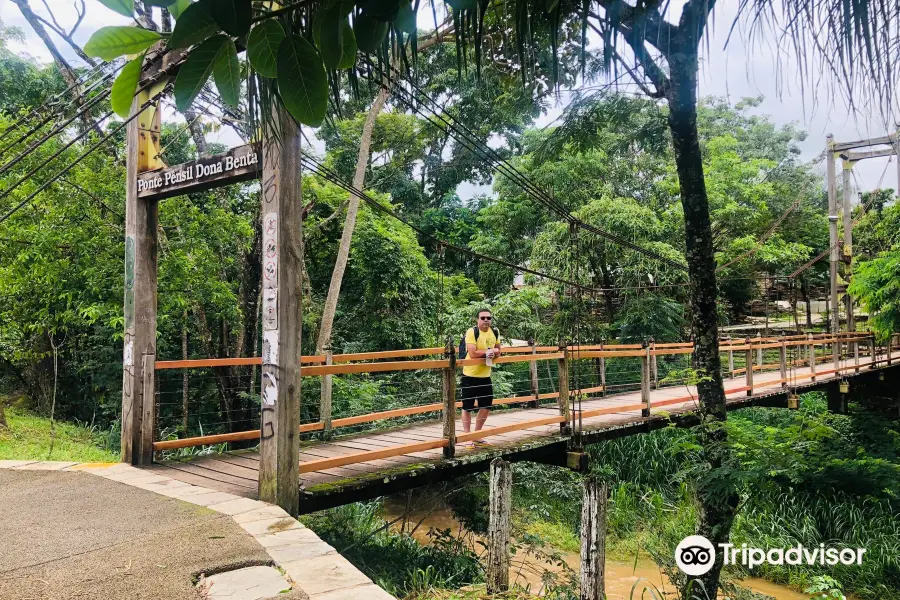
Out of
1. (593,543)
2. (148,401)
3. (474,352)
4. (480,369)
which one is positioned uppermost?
(474,352)

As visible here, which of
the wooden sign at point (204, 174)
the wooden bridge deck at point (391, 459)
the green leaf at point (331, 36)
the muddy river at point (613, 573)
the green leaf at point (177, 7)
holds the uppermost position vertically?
the wooden sign at point (204, 174)

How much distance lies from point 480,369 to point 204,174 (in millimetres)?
2619

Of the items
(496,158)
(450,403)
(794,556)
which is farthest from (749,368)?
(450,403)

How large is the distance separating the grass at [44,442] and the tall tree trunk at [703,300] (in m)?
5.58

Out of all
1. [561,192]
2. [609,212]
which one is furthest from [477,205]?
[609,212]

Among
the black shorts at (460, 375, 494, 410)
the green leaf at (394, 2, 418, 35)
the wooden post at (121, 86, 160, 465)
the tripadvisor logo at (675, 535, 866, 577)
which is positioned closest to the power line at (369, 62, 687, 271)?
the green leaf at (394, 2, 418, 35)

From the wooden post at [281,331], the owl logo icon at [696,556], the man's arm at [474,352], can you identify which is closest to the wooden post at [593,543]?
the owl logo icon at [696,556]

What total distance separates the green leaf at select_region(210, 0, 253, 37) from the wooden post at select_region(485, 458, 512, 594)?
366 cm

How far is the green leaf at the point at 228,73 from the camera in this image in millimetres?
749

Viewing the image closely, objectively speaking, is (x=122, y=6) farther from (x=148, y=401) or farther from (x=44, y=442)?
(x=44, y=442)

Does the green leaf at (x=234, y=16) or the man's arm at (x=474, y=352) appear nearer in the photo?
the green leaf at (x=234, y=16)

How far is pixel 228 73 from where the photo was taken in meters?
0.78

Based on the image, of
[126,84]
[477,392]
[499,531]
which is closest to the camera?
[126,84]

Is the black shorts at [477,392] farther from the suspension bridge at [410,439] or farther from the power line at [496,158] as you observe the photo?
the power line at [496,158]
